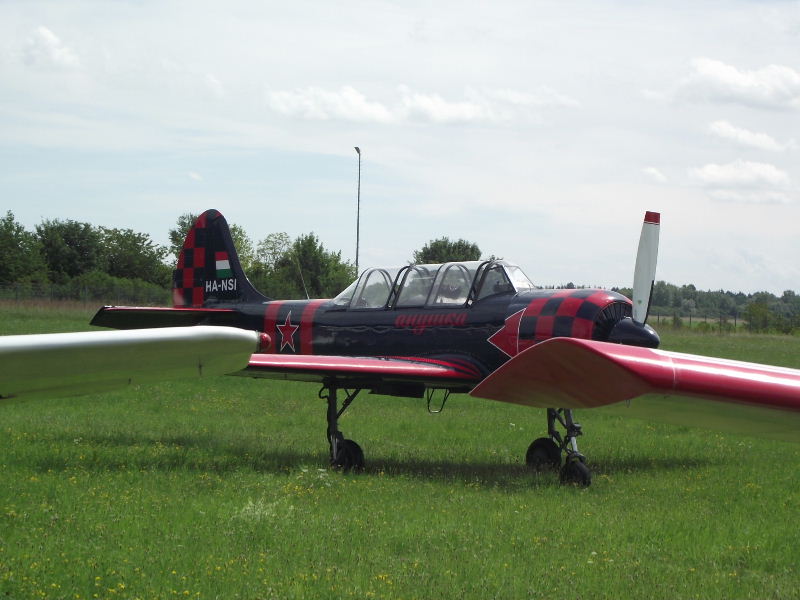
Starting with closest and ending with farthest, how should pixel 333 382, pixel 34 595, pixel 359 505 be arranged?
pixel 34 595
pixel 359 505
pixel 333 382

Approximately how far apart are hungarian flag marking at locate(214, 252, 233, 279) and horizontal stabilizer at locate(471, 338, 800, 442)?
13302 millimetres

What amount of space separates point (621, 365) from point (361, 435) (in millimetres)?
12022

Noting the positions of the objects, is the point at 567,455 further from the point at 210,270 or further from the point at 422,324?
the point at 210,270

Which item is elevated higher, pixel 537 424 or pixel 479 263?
pixel 479 263

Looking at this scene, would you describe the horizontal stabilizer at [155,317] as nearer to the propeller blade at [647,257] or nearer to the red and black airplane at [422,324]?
the red and black airplane at [422,324]

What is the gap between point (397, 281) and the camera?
12438 mm

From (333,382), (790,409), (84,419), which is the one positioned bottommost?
(84,419)

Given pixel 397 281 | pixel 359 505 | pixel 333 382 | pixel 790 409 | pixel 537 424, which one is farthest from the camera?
pixel 537 424

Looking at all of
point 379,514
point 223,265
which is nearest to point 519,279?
point 379,514

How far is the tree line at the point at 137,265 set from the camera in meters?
54.0

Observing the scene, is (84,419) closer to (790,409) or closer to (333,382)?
(333,382)

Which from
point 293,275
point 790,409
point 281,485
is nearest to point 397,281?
point 281,485

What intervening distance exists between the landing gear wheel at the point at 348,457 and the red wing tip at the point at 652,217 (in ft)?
14.5

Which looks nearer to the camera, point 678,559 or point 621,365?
point 621,365
